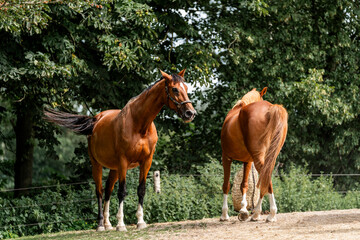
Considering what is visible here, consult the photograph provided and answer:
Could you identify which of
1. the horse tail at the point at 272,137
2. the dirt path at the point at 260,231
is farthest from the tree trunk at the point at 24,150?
the horse tail at the point at 272,137

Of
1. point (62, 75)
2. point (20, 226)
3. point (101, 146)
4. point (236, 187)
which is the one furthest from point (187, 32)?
point (20, 226)

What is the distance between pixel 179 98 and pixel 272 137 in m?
1.59

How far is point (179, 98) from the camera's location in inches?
278

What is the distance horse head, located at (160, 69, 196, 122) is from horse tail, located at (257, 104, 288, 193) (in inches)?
51.5

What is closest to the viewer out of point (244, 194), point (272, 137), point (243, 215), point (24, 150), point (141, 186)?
point (272, 137)

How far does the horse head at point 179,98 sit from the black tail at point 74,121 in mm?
1994

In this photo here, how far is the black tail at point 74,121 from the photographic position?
8.53 m

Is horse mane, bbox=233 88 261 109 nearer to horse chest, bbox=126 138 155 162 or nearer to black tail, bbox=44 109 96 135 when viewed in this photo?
horse chest, bbox=126 138 155 162

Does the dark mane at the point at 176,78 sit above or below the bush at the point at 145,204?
above

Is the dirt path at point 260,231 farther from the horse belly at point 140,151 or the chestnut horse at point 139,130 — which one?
the horse belly at point 140,151

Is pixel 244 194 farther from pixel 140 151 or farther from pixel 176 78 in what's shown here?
pixel 176 78

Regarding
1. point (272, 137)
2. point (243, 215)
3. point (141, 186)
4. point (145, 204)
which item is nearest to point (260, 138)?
point (272, 137)

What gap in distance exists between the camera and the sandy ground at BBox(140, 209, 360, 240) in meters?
6.39

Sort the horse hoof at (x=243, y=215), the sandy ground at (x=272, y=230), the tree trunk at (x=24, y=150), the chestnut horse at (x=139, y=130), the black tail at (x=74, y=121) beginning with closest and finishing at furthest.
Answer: the sandy ground at (x=272, y=230) < the chestnut horse at (x=139, y=130) < the horse hoof at (x=243, y=215) < the black tail at (x=74, y=121) < the tree trunk at (x=24, y=150)
